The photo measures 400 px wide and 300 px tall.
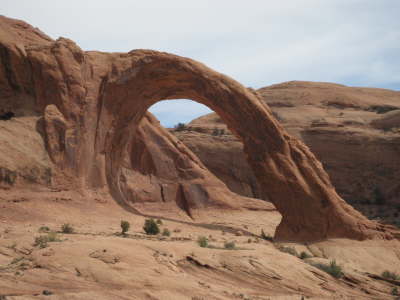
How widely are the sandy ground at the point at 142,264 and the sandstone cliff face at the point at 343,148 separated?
16.4 metres

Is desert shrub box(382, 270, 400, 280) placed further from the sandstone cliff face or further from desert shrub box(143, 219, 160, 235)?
the sandstone cliff face

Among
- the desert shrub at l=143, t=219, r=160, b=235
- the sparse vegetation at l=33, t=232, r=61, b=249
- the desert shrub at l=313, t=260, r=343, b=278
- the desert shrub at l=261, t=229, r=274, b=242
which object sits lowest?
the desert shrub at l=261, t=229, r=274, b=242

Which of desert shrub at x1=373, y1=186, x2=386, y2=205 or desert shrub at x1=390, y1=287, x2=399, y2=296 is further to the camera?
desert shrub at x1=373, y1=186, x2=386, y2=205

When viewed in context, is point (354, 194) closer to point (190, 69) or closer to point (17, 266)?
point (190, 69)

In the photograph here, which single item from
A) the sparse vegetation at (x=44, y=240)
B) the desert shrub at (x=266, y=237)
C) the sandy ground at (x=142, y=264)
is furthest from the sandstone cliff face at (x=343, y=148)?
the sparse vegetation at (x=44, y=240)

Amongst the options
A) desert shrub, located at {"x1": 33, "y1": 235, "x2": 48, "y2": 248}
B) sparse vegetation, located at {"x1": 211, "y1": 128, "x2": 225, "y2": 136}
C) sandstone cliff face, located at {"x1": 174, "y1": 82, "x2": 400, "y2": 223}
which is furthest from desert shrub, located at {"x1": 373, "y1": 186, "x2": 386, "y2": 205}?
desert shrub, located at {"x1": 33, "y1": 235, "x2": 48, "y2": 248}

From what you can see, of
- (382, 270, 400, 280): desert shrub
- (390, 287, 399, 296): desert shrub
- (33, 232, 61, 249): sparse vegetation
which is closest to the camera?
(33, 232, 61, 249): sparse vegetation

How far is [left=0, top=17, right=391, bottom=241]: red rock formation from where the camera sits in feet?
64.0

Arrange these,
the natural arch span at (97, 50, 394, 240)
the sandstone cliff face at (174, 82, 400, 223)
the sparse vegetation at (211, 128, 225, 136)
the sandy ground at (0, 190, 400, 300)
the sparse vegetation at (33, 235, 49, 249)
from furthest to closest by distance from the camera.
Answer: the sparse vegetation at (211, 128, 225, 136)
the sandstone cliff face at (174, 82, 400, 223)
the natural arch span at (97, 50, 394, 240)
the sparse vegetation at (33, 235, 49, 249)
the sandy ground at (0, 190, 400, 300)

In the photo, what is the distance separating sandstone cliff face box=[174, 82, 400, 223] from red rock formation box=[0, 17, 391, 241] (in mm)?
14827

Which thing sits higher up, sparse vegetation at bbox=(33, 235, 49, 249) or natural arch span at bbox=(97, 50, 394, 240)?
natural arch span at bbox=(97, 50, 394, 240)

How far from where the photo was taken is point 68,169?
63.5 ft

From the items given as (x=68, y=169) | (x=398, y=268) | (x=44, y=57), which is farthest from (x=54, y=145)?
(x=398, y=268)

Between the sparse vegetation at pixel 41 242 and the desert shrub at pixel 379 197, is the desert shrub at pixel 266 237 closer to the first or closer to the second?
the sparse vegetation at pixel 41 242
